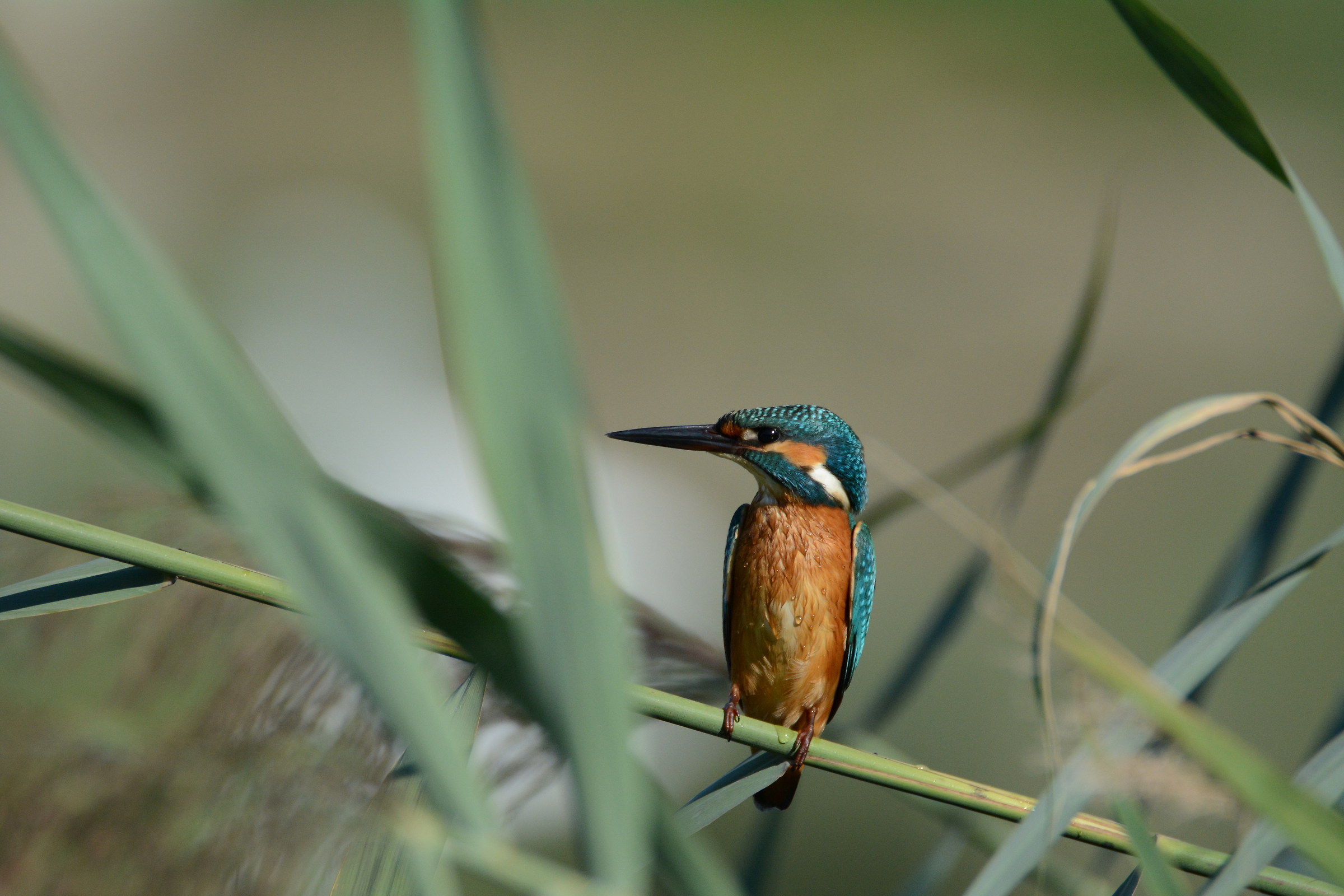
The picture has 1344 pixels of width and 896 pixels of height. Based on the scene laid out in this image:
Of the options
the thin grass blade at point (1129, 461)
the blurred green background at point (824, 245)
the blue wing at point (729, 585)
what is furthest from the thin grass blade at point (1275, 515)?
the blurred green background at point (824, 245)

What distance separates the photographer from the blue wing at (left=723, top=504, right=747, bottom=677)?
1.08 meters

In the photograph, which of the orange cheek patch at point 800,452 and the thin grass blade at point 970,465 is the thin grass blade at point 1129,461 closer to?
the thin grass blade at point 970,465

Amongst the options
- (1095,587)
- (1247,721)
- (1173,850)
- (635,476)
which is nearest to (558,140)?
(635,476)

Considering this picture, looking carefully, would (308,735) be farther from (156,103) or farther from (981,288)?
(156,103)

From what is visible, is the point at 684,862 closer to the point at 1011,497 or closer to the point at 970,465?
the point at 1011,497

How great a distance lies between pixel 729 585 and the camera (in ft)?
3.61

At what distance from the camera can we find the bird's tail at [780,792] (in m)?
0.97

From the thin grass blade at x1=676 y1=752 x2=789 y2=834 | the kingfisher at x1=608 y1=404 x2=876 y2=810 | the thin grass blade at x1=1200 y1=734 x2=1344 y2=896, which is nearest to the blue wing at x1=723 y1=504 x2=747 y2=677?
the kingfisher at x1=608 y1=404 x2=876 y2=810

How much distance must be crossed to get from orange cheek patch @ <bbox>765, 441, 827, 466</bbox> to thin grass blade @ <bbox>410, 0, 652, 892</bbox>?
0.82 meters

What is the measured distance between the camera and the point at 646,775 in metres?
0.30

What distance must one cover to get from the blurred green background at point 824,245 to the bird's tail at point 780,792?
5.79 ft

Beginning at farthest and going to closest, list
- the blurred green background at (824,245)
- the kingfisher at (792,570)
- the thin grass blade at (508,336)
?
1. the blurred green background at (824,245)
2. the kingfisher at (792,570)
3. the thin grass blade at (508,336)

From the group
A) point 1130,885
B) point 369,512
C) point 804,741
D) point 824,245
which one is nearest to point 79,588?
point 369,512

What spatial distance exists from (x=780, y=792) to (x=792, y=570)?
0.77 feet
